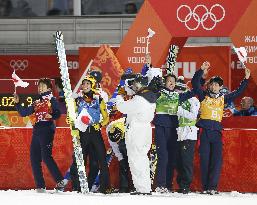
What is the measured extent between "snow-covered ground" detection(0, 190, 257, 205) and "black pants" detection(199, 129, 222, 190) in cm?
39

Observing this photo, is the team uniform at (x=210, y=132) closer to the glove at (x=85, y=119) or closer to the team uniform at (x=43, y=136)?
the glove at (x=85, y=119)

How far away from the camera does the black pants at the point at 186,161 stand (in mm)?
11688

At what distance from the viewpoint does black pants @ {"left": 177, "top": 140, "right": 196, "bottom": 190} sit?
11688 mm

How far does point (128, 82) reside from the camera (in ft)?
37.2

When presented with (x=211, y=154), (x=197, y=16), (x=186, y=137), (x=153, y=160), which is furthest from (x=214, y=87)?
(x=197, y=16)

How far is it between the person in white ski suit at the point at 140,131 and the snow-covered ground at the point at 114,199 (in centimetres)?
24

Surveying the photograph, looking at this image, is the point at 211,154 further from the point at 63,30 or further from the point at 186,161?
the point at 63,30

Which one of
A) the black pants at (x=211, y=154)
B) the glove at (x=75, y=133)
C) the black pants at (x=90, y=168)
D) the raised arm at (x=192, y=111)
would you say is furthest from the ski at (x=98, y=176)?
the black pants at (x=211, y=154)

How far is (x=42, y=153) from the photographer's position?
38.3ft

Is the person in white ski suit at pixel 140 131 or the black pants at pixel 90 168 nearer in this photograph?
the person in white ski suit at pixel 140 131

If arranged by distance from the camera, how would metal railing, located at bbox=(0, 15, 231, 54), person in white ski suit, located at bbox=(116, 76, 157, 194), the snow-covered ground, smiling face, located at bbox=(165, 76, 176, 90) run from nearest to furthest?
1. the snow-covered ground
2. person in white ski suit, located at bbox=(116, 76, 157, 194)
3. smiling face, located at bbox=(165, 76, 176, 90)
4. metal railing, located at bbox=(0, 15, 231, 54)

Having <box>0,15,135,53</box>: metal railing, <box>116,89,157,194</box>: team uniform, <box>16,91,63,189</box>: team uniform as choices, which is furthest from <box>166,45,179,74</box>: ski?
<box>0,15,135,53</box>: metal railing

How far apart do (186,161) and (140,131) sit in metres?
0.99

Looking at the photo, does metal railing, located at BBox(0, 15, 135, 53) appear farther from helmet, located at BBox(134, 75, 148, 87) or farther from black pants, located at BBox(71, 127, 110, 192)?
helmet, located at BBox(134, 75, 148, 87)
